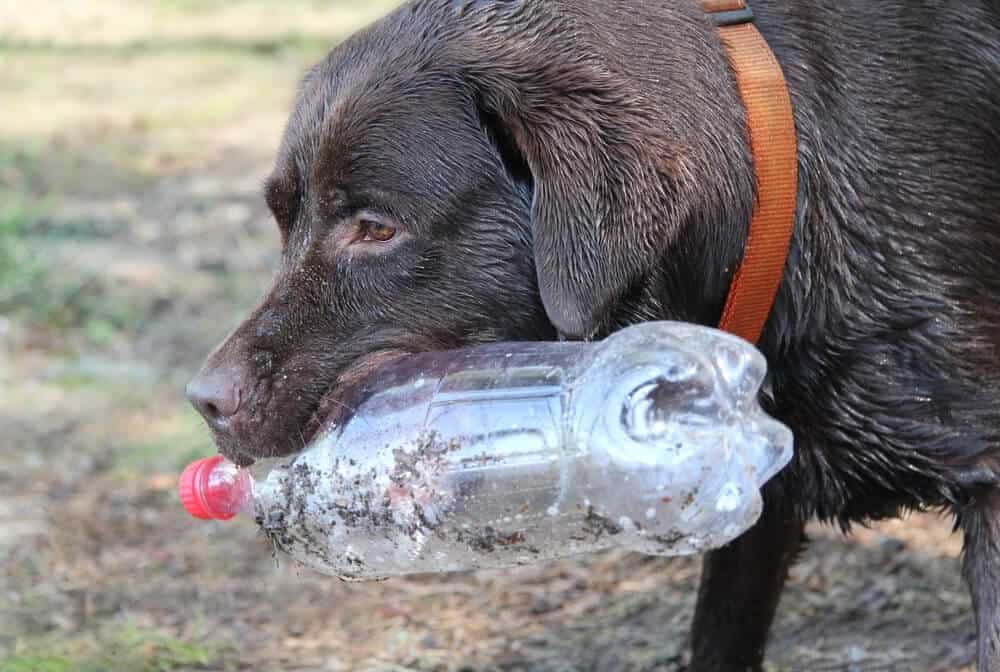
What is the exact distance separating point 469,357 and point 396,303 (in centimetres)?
19

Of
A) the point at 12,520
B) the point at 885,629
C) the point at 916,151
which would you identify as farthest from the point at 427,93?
the point at 12,520

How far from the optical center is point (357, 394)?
3.05 metres

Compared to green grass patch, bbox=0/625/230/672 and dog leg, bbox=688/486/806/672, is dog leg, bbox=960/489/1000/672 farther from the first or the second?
green grass patch, bbox=0/625/230/672

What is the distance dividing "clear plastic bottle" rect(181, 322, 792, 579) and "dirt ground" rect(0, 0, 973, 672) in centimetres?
48

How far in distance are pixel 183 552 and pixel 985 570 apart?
2.60 m

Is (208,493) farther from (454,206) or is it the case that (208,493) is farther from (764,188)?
(764,188)

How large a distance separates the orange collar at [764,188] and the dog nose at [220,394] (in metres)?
0.98

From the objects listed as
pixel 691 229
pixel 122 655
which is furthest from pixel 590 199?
pixel 122 655

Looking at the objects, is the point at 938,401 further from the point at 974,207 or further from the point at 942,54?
the point at 942,54

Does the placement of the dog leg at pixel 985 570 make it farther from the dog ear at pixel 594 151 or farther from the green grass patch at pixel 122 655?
the green grass patch at pixel 122 655

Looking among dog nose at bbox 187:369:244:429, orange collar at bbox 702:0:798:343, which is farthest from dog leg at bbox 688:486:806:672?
dog nose at bbox 187:369:244:429

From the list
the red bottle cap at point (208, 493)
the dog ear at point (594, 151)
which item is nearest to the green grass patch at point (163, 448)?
the red bottle cap at point (208, 493)

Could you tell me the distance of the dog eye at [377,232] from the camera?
306 cm

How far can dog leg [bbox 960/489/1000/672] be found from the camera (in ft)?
9.59
